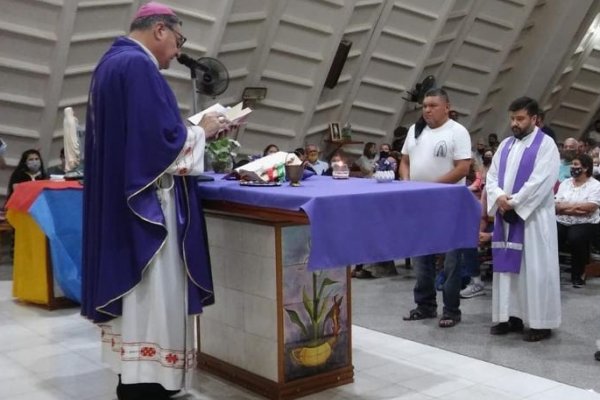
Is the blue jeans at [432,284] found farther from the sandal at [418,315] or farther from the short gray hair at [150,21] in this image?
the short gray hair at [150,21]

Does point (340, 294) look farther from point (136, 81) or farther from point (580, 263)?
point (580, 263)

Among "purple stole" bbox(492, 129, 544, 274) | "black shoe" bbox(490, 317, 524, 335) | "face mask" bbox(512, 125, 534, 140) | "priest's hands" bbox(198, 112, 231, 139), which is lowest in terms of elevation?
"black shoe" bbox(490, 317, 524, 335)

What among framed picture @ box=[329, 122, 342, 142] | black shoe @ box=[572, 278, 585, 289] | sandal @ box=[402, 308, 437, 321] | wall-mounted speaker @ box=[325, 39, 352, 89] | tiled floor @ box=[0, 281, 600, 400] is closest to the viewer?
tiled floor @ box=[0, 281, 600, 400]

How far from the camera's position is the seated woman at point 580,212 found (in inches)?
257

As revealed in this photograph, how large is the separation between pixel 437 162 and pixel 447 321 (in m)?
1.09

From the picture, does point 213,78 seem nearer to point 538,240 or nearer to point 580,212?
point 580,212

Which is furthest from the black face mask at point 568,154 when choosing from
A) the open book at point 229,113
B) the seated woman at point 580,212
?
the open book at point 229,113

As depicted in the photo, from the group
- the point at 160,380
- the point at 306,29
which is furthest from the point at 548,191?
the point at 306,29

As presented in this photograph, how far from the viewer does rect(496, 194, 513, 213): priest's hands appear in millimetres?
4684

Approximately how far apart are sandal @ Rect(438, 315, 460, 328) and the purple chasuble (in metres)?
2.19

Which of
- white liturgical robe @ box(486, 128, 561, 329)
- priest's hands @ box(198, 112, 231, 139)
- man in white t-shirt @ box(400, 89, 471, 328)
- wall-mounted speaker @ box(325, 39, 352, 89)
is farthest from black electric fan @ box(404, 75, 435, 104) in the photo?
priest's hands @ box(198, 112, 231, 139)

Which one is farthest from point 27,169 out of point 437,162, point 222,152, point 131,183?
point 131,183

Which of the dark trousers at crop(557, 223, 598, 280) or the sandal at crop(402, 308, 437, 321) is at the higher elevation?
the dark trousers at crop(557, 223, 598, 280)

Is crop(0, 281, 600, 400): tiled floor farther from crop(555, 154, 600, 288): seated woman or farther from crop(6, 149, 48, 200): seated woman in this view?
crop(6, 149, 48, 200): seated woman
